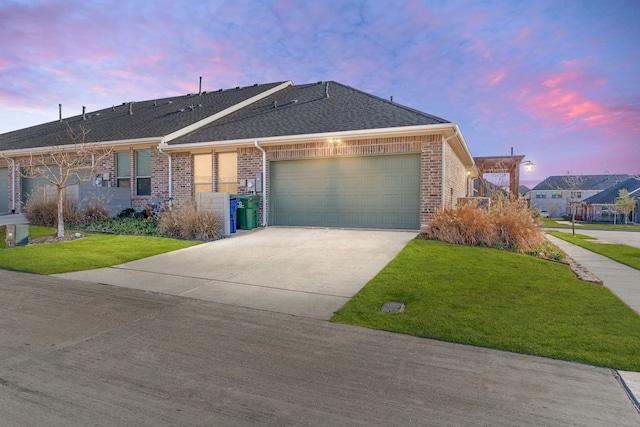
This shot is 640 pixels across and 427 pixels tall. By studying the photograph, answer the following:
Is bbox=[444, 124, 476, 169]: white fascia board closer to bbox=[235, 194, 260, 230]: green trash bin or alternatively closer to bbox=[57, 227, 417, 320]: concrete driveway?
bbox=[57, 227, 417, 320]: concrete driveway

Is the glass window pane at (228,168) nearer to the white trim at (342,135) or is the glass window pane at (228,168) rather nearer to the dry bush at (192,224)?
the white trim at (342,135)

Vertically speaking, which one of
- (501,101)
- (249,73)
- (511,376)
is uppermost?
(249,73)

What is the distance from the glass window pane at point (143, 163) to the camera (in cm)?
1471

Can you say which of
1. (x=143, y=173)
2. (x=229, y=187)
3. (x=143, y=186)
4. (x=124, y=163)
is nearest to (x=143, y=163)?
(x=143, y=173)

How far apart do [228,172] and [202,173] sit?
1132 millimetres

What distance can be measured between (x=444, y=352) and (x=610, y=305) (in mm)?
3293

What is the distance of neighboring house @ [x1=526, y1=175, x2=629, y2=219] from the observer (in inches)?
2292

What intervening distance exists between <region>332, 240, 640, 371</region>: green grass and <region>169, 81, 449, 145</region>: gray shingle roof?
566 cm

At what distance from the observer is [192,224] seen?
10.7m

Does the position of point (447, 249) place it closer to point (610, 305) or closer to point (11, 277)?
point (610, 305)

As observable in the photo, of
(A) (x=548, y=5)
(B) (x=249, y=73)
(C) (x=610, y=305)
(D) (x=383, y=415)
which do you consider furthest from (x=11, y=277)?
(B) (x=249, y=73)

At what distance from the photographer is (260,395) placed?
270 centimetres

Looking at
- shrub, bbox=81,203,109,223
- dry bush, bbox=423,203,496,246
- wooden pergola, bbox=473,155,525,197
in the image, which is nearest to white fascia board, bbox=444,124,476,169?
dry bush, bbox=423,203,496,246

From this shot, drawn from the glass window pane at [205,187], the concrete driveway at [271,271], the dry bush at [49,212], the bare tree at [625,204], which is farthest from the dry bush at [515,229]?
the bare tree at [625,204]
